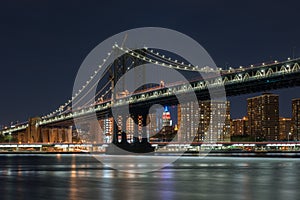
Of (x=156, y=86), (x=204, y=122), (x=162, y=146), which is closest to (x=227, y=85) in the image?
(x=156, y=86)

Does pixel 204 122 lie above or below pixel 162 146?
above

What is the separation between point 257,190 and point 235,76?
54743 millimetres

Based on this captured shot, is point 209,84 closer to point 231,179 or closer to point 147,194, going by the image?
point 231,179

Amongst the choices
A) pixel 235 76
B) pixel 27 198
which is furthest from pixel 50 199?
pixel 235 76

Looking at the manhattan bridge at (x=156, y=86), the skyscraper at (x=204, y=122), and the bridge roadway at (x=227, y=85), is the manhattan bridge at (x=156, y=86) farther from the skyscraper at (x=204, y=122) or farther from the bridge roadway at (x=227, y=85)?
the skyscraper at (x=204, y=122)

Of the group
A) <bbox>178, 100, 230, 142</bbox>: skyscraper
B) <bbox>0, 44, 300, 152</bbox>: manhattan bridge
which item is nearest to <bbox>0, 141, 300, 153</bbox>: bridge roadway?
<bbox>0, 44, 300, 152</bbox>: manhattan bridge

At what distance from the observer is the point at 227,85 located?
76.0m

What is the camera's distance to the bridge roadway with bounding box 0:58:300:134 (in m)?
68.6

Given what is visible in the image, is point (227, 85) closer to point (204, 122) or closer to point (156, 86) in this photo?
point (156, 86)

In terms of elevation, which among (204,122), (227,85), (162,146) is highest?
(227,85)

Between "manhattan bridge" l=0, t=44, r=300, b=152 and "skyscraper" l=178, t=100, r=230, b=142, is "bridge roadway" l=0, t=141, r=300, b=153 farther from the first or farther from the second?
"skyscraper" l=178, t=100, r=230, b=142

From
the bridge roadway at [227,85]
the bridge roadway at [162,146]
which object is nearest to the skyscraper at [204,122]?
the bridge roadway at [162,146]

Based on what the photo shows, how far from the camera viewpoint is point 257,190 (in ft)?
71.6

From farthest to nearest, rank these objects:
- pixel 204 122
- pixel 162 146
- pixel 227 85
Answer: pixel 204 122 → pixel 162 146 → pixel 227 85
